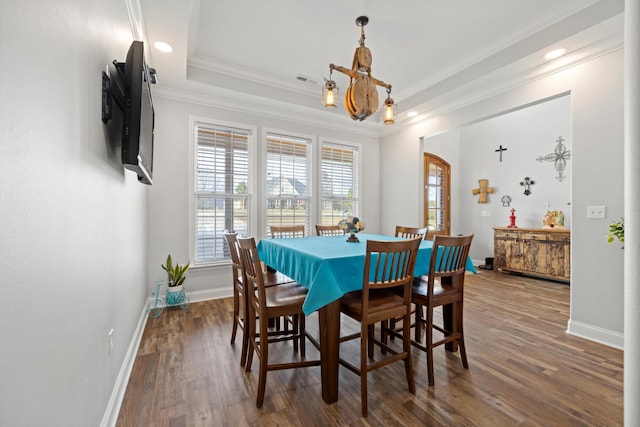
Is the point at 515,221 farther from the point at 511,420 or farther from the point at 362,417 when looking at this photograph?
the point at 362,417

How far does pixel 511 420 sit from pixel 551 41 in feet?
10.6

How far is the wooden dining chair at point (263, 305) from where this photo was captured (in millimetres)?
1712

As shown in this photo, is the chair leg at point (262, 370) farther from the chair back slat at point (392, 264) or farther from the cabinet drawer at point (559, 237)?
the cabinet drawer at point (559, 237)

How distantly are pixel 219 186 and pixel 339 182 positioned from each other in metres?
2.06

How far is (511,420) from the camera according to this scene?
1.58 metres

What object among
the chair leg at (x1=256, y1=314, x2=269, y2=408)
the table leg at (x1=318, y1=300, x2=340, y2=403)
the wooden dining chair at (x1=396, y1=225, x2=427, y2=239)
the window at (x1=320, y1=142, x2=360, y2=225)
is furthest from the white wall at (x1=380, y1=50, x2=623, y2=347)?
the chair leg at (x1=256, y1=314, x2=269, y2=408)

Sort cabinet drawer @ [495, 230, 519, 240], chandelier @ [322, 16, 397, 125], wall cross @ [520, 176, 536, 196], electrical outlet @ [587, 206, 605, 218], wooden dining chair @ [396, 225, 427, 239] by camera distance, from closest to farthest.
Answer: chandelier @ [322, 16, 397, 125] → electrical outlet @ [587, 206, 605, 218] → wooden dining chair @ [396, 225, 427, 239] → cabinet drawer @ [495, 230, 519, 240] → wall cross @ [520, 176, 536, 196]

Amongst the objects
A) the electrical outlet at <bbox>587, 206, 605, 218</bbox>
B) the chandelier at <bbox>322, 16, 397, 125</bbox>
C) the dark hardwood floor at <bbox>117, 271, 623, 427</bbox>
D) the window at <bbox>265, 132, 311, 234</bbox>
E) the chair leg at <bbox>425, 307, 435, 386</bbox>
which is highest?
the chandelier at <bbox>322, 16, 397, 125</bbox>

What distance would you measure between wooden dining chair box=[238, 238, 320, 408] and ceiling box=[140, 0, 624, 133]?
211cm

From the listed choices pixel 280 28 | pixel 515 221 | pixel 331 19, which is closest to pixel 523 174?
pixel 515 221

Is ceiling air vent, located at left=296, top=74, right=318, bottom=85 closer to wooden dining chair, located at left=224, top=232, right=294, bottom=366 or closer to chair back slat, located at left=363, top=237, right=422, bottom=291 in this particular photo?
wooden dining chair, located at left=224, top=232, right=294, bottom=366

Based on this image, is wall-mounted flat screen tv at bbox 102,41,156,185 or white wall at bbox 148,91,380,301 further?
white wall at bbox 148,91,380,301

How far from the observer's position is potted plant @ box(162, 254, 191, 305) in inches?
132

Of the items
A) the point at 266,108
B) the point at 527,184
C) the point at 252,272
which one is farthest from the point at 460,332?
the point at 527,184
